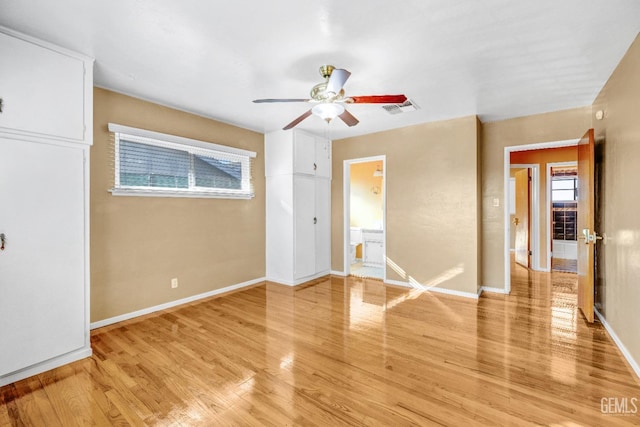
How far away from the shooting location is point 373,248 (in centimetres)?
607

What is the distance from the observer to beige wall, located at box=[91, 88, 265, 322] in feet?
10.1

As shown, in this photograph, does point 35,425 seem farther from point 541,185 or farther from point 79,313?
point 541,185

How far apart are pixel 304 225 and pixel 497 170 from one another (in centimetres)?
305

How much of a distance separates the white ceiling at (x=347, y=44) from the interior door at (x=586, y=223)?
711mm

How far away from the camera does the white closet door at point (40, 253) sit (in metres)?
2.12

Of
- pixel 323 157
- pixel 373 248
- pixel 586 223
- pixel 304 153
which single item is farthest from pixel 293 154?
pixel 586 223

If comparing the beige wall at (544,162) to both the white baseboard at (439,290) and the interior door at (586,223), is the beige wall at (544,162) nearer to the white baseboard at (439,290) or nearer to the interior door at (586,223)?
the interior door at (586,223)

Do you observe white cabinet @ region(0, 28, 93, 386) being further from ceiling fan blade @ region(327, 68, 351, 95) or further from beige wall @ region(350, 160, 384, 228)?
beige wall @ region(350, 160, 384, 228)

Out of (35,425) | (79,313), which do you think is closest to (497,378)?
(35,425)

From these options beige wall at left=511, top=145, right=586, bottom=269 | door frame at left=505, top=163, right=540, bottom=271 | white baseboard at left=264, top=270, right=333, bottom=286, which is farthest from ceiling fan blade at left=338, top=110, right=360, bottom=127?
Answer: beige wall at left=511, top=145, right=586, bottom=269

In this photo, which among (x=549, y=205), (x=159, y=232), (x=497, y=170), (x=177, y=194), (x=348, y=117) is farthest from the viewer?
(x=549, y=205)

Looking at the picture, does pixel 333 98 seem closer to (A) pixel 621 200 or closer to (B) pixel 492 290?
(A) pixel 621 200

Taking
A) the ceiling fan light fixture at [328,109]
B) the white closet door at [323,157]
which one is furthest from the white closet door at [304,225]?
the ceiling fan light fixture at [328,109]

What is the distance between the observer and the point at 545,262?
560 cm
